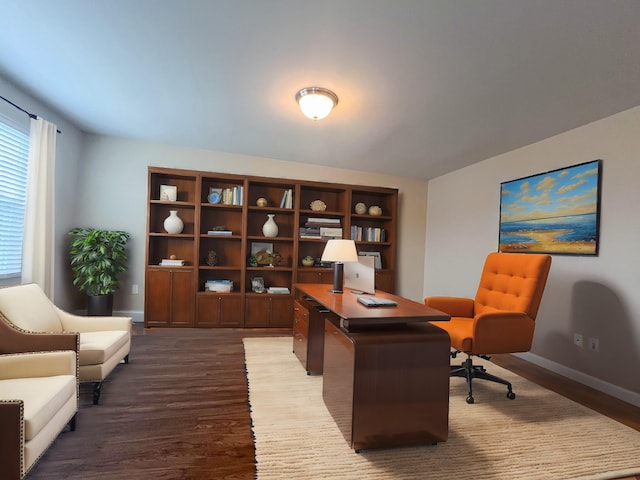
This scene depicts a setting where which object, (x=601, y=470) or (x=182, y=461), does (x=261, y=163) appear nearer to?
(x=182, y=461)

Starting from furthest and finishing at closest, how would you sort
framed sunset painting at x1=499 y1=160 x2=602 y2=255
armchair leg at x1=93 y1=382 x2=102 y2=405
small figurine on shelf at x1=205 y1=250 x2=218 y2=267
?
small figurine on shelf at x1=205 y1=250 x2=218 y2=267
framed sunset painting at x1=499 y1=160 x2=602 y2=255
armchair leg at x1=93 y1=382 x2=102 y2=405

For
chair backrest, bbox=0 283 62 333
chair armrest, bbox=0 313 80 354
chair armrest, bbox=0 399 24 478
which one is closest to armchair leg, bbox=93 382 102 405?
chair armrest, bbox=0 313 80 354

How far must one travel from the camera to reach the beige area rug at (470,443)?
1.55 meters

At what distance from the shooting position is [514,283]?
260 cm

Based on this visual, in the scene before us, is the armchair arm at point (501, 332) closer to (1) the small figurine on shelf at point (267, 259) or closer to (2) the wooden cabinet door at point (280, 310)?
(2) the wooden cabinet door at point (280, 310)

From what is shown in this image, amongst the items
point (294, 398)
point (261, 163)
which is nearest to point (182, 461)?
point (294, 398)

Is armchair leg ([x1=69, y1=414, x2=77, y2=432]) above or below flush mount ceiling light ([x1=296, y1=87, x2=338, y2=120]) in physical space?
below

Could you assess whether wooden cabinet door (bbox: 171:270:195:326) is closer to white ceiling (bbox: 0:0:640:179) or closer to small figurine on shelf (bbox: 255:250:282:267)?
small figurine on shelf (bbox: 255:250:282:267)

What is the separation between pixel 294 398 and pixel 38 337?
5.33 feet

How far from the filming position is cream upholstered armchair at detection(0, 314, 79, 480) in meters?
1.30

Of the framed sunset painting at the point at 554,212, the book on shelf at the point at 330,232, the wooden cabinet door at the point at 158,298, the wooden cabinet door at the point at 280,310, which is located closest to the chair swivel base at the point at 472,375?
the framed sunset painting at the point at 554,212

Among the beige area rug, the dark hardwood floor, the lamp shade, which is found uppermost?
the lamp shade

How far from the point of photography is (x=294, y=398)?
7.37 feet

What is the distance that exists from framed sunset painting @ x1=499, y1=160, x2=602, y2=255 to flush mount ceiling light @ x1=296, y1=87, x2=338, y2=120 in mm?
2130
